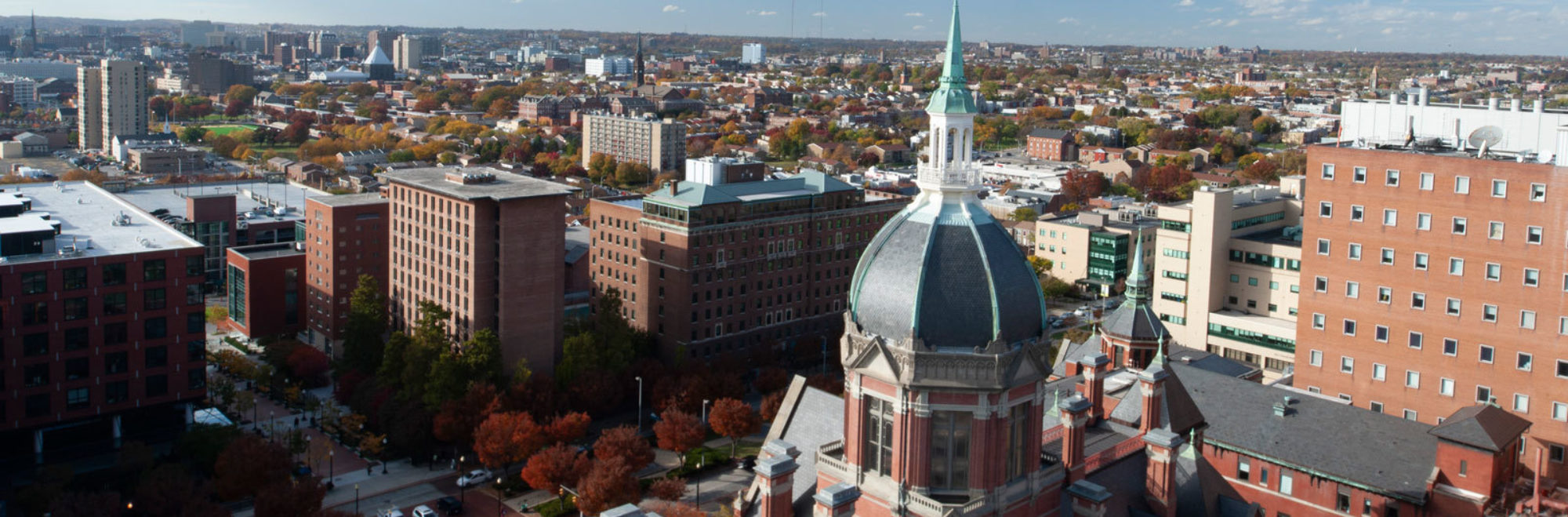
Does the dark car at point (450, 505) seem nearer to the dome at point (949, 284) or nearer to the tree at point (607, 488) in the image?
the tree at point (607, 488)

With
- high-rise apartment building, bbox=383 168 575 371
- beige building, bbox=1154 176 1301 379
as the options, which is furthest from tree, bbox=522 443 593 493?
beige building, bbox=1154 176 1301 379

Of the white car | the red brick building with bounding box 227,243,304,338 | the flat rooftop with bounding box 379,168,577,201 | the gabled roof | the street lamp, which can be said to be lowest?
the white car

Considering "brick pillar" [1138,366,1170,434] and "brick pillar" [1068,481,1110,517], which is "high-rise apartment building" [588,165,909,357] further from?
"brick pillar" [1068,481,1110,517]

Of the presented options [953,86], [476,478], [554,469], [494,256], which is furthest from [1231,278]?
[953,86]

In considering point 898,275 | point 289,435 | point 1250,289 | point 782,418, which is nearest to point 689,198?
point 289,435

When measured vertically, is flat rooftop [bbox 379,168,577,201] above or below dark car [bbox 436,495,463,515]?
above
